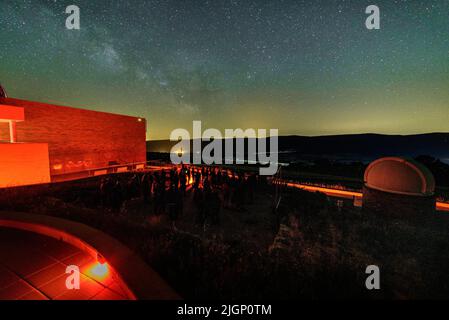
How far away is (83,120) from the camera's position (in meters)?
16.5

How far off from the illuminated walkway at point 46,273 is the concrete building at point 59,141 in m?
8.49

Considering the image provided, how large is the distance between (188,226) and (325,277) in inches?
199

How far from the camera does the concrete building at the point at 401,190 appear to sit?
8891mm

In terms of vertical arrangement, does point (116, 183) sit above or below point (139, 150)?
below

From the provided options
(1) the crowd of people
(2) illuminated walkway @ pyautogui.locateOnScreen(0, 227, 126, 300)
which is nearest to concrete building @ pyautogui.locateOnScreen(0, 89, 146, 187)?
(1) the crowd of people

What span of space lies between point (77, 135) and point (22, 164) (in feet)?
22.7

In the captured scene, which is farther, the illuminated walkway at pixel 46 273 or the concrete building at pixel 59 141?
the concrete building at pixel 59 141

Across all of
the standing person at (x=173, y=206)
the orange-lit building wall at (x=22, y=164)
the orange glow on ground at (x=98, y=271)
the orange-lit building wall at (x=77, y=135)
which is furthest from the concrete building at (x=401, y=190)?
the orange-lit building wall at (x=77, y=135)

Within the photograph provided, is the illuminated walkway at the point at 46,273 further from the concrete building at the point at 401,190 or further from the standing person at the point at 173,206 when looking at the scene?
the concrete building at the point at 401,190

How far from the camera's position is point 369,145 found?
108375 millimetres
